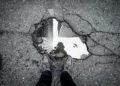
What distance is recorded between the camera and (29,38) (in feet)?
10.2

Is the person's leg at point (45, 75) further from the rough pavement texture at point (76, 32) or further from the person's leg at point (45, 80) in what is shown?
the rough pavement texture at point (76, 32)

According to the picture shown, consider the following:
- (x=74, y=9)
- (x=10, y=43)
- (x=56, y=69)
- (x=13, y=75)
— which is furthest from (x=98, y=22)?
(x=13, y=75)

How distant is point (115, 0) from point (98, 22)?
2.47 ft

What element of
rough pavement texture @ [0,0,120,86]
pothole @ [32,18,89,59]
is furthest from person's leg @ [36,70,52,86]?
pothole @ [32,18,89,59]

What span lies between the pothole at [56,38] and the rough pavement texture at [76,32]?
119 millimetres

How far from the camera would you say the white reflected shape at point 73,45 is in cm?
314

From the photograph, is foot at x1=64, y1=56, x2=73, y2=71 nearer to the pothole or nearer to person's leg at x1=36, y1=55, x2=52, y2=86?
the pothole

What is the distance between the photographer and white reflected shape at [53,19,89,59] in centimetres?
314

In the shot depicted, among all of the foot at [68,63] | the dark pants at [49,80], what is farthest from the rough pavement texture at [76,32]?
the dark pants at [49,80]

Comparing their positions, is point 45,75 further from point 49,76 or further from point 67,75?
point 67,75

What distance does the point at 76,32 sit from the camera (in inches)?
124

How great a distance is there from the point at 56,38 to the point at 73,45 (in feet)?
1.52

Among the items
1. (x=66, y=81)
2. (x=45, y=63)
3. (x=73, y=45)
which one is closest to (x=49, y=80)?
(x=66, y=81)

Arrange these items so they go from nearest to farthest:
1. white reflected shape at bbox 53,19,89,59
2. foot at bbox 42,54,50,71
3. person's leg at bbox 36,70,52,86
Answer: person's leg at bbox 36,70,52,86, foot at bbox 42,54,50,71, white reflected shape at bbox 53,19,89,59
